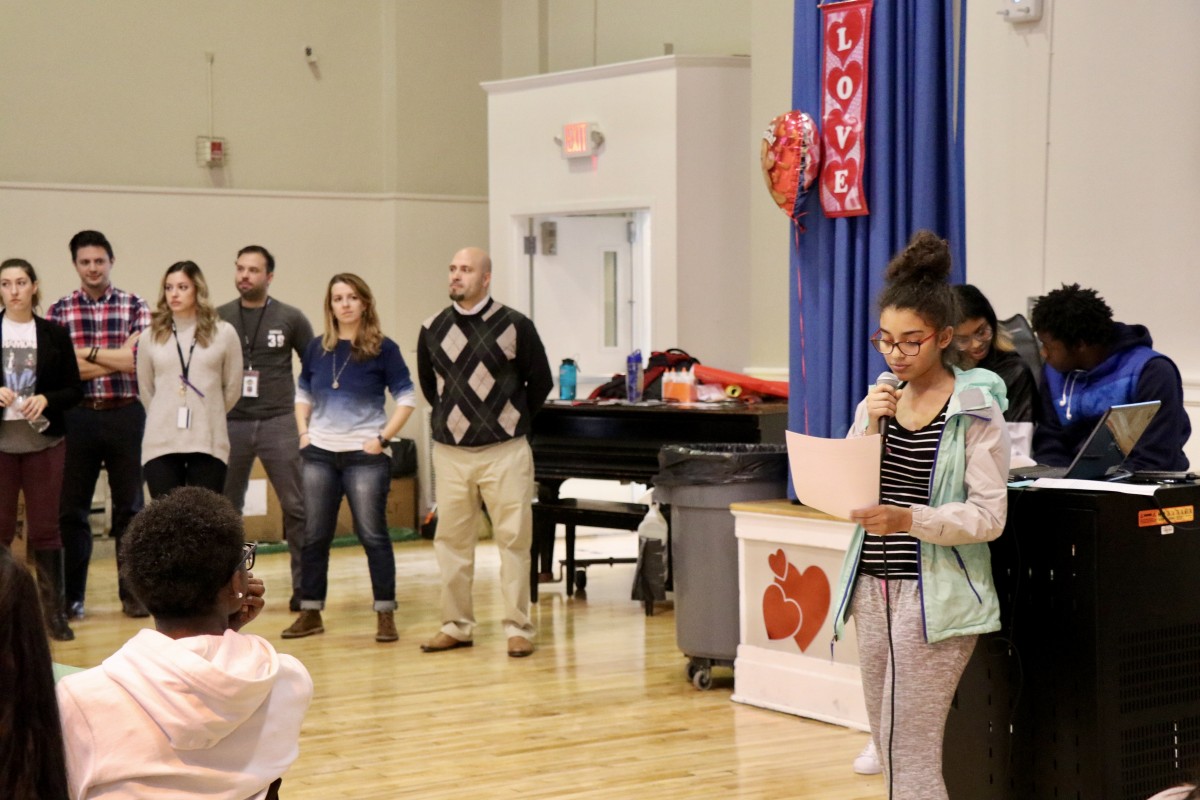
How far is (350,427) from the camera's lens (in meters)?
6.35

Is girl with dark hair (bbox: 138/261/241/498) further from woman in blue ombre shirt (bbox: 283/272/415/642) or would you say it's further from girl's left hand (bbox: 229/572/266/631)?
girl's left hand (bbox: 229/572/266/631)

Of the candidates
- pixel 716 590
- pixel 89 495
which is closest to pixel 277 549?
pixel 89 495

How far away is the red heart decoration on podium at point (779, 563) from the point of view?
5.09m

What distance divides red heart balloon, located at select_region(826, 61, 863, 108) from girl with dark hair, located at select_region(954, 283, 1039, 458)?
3.21 ft

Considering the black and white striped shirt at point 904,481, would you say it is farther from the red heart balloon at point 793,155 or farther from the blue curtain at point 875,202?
the red heart balloon at point 793,155

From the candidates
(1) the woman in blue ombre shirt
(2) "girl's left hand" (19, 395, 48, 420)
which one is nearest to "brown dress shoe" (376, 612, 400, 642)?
(1) the woman in blue ombre shirt

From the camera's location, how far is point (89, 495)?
6.83m

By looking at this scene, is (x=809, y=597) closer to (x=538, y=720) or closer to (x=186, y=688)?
(x=538, y=720)

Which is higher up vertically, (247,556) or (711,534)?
(247,556)

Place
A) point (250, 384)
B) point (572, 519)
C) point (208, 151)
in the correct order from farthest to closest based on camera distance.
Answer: point (208, 151)
point (572, 519)
point (250, 384)

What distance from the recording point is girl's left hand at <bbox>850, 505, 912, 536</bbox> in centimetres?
299

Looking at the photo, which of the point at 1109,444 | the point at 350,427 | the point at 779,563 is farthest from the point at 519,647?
the point at 1109,444

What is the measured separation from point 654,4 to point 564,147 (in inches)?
49.2

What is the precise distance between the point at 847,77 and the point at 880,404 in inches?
78.8
